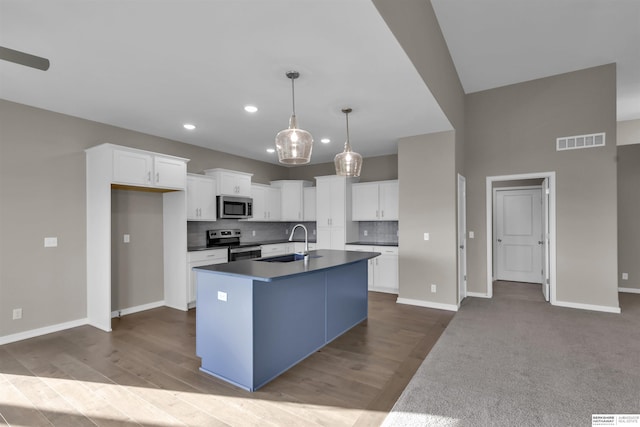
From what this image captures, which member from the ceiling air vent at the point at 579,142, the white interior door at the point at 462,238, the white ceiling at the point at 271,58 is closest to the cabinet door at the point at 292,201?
the white ceiling at the point at 271,58

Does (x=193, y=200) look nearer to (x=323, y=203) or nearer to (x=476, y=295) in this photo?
(x=323, y=203)

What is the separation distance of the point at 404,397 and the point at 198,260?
3661 mm

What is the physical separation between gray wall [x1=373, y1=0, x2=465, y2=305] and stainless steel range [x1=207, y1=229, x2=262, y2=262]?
2.67 meters

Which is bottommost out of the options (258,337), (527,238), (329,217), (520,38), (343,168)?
(258,337)

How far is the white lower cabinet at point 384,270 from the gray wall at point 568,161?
138cm

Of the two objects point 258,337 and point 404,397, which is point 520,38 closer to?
point 404,397

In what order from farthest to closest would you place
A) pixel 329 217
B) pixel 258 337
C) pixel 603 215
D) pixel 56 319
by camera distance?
pixel 329 217 < pixel 603 215 < pixel 56 319 < pixel 258 337

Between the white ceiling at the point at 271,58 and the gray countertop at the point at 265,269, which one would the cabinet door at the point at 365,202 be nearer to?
the white ceiling at the point at 271,58

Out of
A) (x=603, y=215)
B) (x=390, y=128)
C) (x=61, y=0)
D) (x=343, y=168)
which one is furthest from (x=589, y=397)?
(x=61, y=0)

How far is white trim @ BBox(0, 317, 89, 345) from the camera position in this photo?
11.3 feet

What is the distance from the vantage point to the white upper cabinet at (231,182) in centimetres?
554

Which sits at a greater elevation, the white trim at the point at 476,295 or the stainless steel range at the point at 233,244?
the stainless steel range at the point at 233,244

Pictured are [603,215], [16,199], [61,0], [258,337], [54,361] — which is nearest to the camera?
[61,0]

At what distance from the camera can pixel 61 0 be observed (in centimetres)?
197
